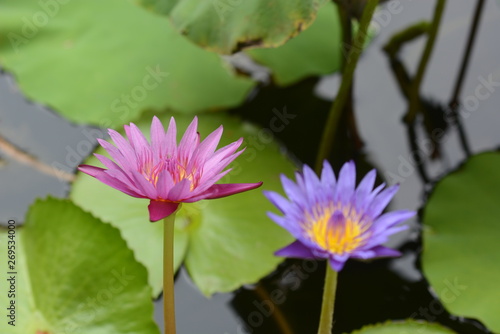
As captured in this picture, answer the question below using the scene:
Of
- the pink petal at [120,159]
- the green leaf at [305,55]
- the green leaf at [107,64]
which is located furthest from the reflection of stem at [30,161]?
the pink petal at [120,159]

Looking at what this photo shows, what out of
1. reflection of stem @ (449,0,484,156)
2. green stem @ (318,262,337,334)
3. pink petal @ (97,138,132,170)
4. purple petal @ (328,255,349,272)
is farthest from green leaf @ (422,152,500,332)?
pink petal @ (97,138,132,170)

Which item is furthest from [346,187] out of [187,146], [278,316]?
[278,316]

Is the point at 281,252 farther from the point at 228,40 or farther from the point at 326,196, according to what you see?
the point at 228,40

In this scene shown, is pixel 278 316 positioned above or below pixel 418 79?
below

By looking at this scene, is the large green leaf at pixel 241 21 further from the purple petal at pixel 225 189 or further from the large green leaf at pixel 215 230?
the purple petal at pixel 225 189

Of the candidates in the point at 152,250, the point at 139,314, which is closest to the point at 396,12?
the point at 152,250

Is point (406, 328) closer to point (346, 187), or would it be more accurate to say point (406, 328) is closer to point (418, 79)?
point (346, 187)
